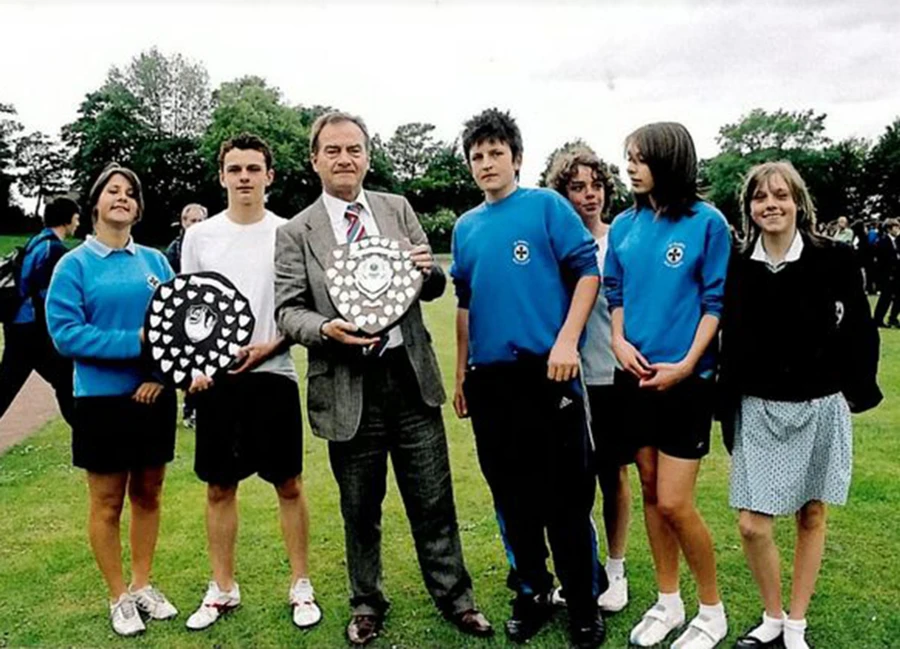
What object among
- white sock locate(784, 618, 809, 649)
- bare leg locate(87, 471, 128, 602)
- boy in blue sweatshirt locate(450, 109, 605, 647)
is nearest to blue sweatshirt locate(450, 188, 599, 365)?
boy in blue sweatshirt locate(450, 109, 605, 647)

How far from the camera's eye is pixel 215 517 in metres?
3.80

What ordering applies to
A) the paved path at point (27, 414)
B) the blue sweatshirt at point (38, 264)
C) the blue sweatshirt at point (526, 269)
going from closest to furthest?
the blue sweatshirt at point (526, 269) → the blue sweatshirt at point (38, 264) → the paved path at point (27, 414)

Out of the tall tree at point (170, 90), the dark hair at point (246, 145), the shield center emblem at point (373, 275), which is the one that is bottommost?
the shield center emblem at point (373, 275)

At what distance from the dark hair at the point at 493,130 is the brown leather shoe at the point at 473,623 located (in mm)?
2018

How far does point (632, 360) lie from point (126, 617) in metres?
2.55

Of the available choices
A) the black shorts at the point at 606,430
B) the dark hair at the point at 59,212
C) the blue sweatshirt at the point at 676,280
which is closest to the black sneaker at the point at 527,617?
the black shorts at the point at 606,430

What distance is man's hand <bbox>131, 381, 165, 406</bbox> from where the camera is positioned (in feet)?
11.8

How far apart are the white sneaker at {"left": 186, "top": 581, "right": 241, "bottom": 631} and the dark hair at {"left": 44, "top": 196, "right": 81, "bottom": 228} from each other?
3760mm

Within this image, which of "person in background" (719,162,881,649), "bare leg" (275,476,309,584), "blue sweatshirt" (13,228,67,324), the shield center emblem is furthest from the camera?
"blue sweatshirt" (13,228,67,324)

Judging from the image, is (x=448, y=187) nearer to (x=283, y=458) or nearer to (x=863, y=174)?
(x=863, y=174)

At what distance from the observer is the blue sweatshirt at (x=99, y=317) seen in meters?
3.50

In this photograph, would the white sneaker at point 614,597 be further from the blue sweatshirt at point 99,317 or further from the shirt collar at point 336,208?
the blue sweatshirt at point 99,317

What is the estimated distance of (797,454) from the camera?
3211 mm

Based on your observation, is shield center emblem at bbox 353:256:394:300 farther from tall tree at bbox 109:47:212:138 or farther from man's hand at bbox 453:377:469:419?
tall tree at bbox 109:47:212:138
